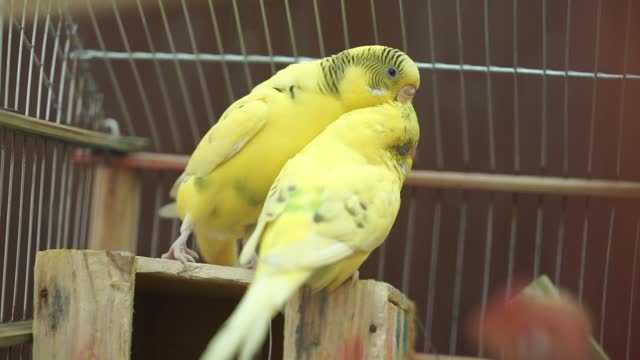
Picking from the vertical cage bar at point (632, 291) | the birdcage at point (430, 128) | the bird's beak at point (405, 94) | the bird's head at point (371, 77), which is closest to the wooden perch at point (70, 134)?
the birdcage at point (430, 128)

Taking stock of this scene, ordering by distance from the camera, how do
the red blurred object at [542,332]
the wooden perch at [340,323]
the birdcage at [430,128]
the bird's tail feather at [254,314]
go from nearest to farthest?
the bird's tail feather at [254,314] < the wooden perch at [340,323] < the red blurred object at [542,332] < the birdcage at [430,128]

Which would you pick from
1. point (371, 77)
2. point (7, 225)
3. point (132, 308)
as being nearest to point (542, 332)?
point (371, 77)

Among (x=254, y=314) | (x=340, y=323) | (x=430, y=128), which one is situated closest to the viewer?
(x=254, y=314)

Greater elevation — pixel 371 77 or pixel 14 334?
pixel 371 77

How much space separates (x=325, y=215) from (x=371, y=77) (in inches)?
12.2

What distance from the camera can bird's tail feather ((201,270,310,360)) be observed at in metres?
0.75

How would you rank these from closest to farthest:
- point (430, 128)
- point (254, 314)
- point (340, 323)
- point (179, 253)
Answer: point (254, 314) → point (340, 323) → point (179, 253) → point (430, 128)

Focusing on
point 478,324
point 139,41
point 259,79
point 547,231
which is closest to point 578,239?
point 547,231

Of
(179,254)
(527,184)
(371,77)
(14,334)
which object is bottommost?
(14,334)

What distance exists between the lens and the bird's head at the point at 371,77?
3.63 feet

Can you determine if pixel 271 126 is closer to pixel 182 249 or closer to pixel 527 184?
pixel 182 249

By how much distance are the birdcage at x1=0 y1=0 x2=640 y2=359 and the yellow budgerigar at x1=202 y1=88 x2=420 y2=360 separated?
427 millimetres

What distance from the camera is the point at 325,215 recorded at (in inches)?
34.2

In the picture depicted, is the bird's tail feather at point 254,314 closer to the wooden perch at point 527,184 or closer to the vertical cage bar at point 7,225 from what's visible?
the vertical cage bar at point 7,225
